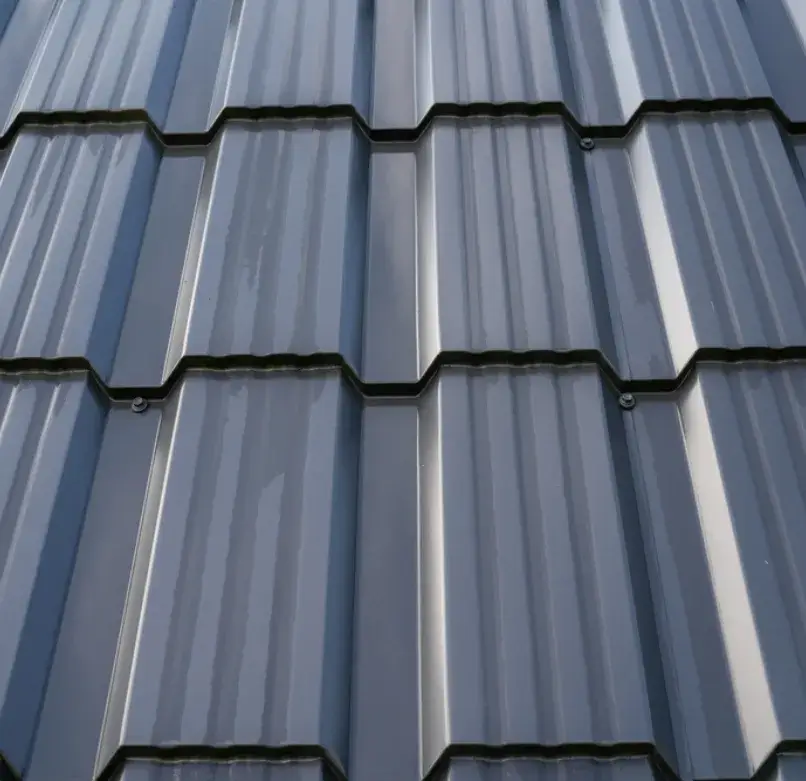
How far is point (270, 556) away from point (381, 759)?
292 mm

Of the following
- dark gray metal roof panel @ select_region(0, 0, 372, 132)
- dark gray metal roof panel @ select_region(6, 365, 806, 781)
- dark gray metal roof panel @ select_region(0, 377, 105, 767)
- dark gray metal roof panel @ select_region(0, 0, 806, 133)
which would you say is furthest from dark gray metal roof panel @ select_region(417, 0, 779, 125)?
dark gray metal roof panel @ select_region(0, 377, 105, 767)

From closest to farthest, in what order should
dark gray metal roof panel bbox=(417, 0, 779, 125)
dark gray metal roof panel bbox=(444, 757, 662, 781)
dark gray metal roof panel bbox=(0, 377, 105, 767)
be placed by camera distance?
1. dark gray metal roof panel bbox=(444, 757, 662, 781)
2. dark gray metal roof panel bbox=(0, 377, 105, 767)
3. dark gray metal roof panel bbox=(417, 0, 779, 125)

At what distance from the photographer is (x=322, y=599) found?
142cm

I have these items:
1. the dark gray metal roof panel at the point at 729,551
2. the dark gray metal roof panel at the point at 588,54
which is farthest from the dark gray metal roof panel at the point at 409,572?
the dark gray metal roof panel at the point at 588,54

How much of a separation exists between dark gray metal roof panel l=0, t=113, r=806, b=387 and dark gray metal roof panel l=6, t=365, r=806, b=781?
0.30 feet

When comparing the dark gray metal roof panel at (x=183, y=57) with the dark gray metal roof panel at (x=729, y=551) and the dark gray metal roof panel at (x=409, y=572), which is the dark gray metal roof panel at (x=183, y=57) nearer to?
the dark gray metal roof panel at (x=409, y=572)

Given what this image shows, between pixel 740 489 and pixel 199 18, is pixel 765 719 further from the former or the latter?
pixel 199 18

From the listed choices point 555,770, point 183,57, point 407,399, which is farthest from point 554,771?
point 183,57

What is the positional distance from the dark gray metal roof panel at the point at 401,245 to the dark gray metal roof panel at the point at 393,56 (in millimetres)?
102

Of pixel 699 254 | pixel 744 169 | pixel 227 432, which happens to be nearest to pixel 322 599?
pixel 227 432

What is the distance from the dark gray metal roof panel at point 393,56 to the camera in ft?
7.15

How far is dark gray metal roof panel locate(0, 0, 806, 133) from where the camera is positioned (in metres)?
2.18

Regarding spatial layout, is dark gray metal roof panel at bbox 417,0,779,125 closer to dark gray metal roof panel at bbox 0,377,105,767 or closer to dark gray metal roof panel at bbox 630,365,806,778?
dark gray metal roof panel at bbox 630,365,806,778

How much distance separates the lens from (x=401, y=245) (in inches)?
77.1
